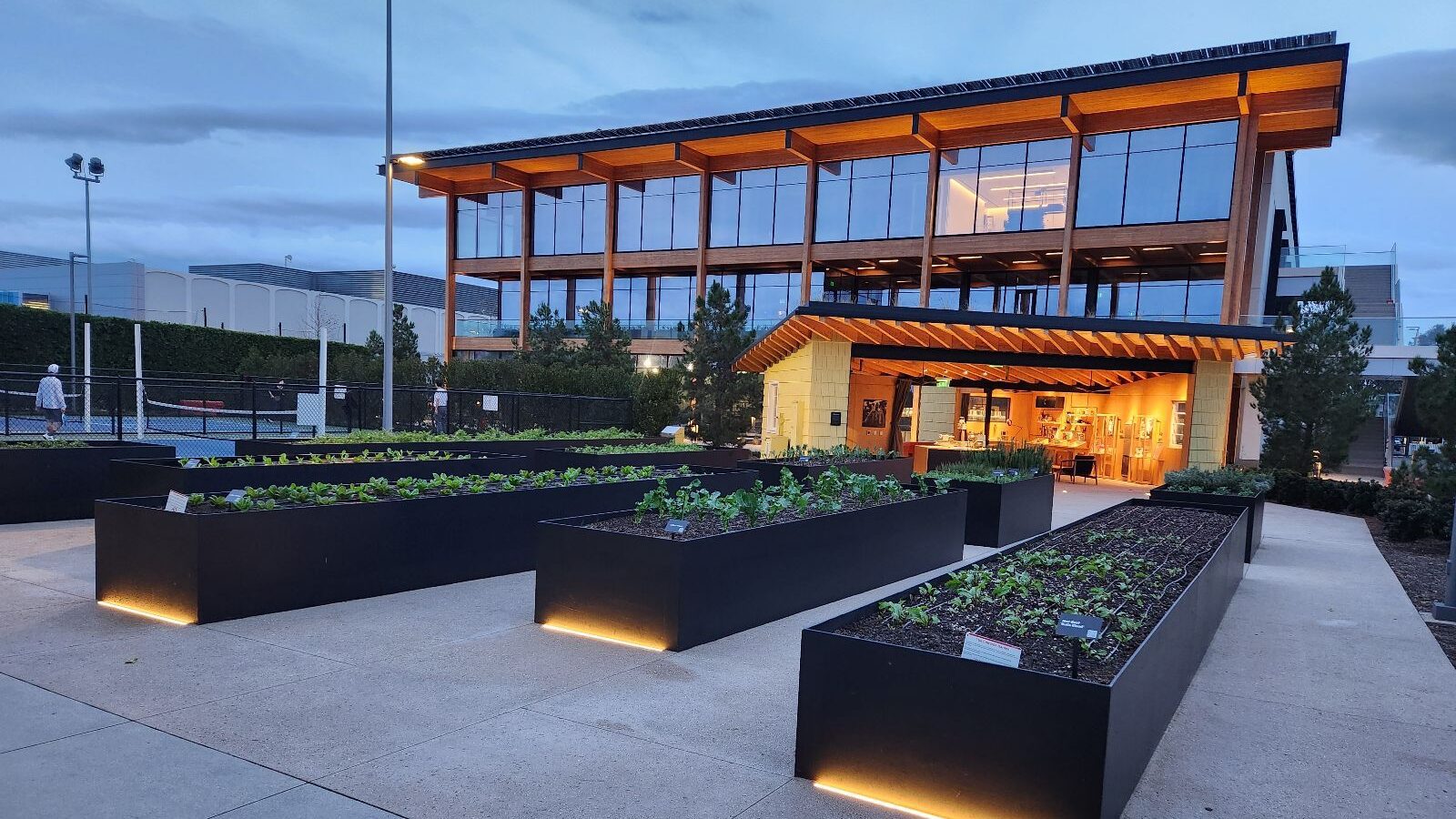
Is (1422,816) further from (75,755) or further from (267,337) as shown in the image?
(267,337)

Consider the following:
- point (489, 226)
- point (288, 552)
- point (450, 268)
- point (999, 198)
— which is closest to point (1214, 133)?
point (999, 198)

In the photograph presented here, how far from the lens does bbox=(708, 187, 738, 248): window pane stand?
39.1 meters

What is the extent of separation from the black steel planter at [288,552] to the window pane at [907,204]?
95.9 ft

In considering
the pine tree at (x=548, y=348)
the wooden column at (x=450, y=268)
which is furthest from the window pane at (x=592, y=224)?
the wooden column at (x=450, y=268)

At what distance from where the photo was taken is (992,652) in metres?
3.62

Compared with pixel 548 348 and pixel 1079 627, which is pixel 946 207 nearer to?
pixel 548 348

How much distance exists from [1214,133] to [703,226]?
20413mm

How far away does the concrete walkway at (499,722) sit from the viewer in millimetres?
3707

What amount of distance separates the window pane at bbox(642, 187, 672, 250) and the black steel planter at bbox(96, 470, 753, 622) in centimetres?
3376

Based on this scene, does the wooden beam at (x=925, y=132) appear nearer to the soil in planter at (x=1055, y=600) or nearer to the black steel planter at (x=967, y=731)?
the soil in planter at (x=1055, y=600)

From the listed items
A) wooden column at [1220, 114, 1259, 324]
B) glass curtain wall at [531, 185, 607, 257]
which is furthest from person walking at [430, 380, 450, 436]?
wooden column at [1220, 114, 1259, 324]

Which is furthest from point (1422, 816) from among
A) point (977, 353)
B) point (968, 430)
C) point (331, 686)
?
point (968, 430)

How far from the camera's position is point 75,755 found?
3.91 meters

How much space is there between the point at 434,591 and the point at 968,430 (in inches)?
850
